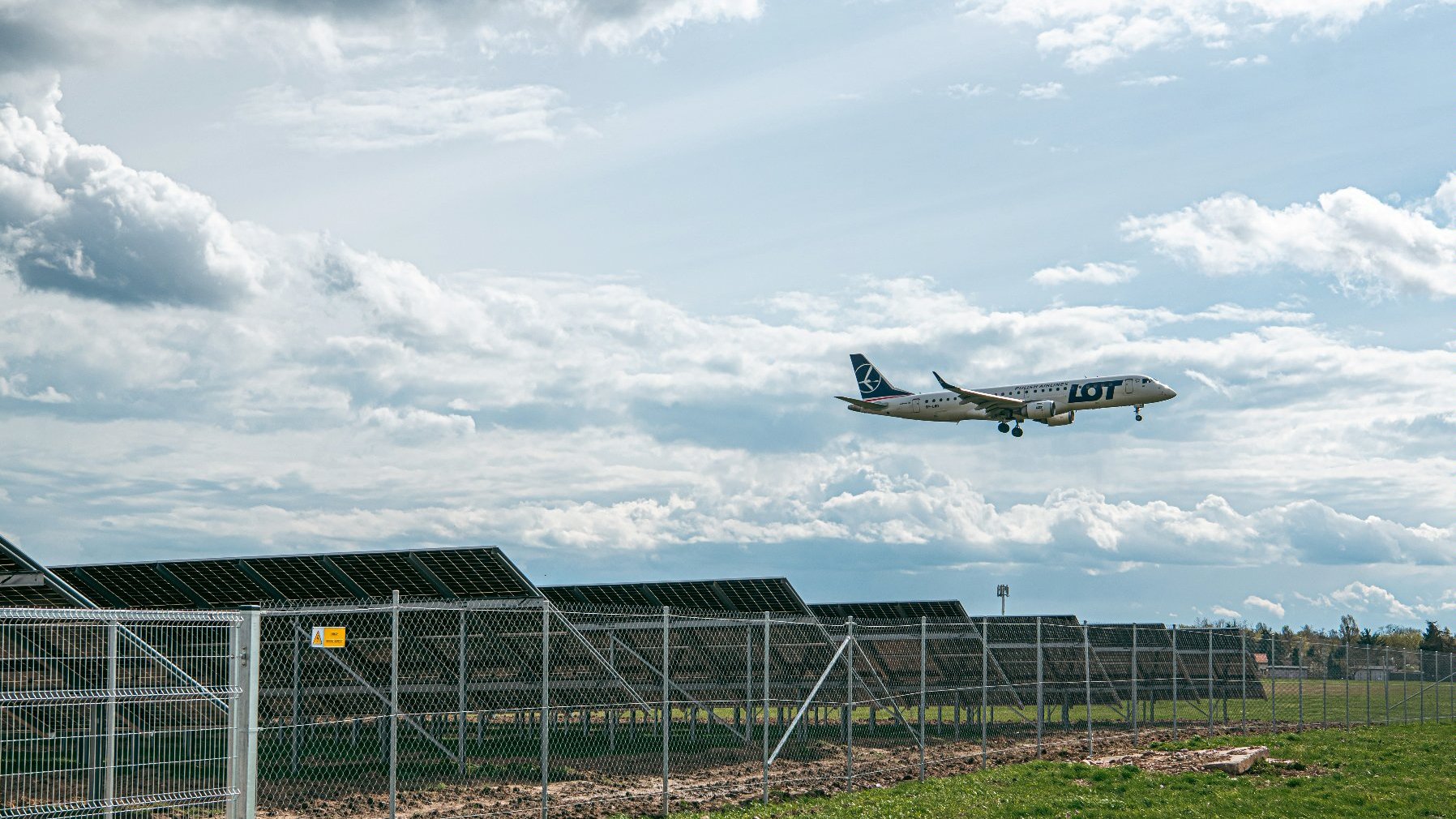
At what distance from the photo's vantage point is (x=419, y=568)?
20.4 m

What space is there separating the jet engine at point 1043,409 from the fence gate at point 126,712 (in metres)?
46.9

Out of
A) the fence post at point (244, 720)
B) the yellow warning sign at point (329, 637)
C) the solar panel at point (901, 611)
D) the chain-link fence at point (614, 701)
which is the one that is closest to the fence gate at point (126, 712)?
the fence post at point (244, 720)

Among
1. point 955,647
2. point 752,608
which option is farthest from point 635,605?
point 955,647

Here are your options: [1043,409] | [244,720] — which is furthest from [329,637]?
→ [1043,409]

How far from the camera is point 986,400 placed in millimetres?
64375

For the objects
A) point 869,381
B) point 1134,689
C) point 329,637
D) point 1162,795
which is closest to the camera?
point 329,637

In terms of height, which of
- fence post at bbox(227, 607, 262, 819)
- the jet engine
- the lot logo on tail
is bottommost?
fence post at bbox(227, 607, 262, 819)

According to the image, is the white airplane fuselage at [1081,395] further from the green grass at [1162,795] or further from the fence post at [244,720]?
the fence post at [244,720]

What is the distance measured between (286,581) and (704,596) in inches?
314

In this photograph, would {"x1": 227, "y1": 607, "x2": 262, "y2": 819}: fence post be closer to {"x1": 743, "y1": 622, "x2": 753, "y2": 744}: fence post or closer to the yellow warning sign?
the yellow warning sign

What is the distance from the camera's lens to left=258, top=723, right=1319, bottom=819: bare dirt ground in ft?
52.9

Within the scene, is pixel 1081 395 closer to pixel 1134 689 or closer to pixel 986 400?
pixel 986 400

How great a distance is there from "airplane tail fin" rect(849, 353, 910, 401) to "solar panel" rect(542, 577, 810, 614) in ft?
159

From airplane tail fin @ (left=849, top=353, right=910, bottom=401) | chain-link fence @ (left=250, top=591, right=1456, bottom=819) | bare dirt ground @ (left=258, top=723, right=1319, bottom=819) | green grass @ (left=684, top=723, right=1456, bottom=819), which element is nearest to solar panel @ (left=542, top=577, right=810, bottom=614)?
chain-link fence @ (left=250, top=591, right=1456, bottom=819)
